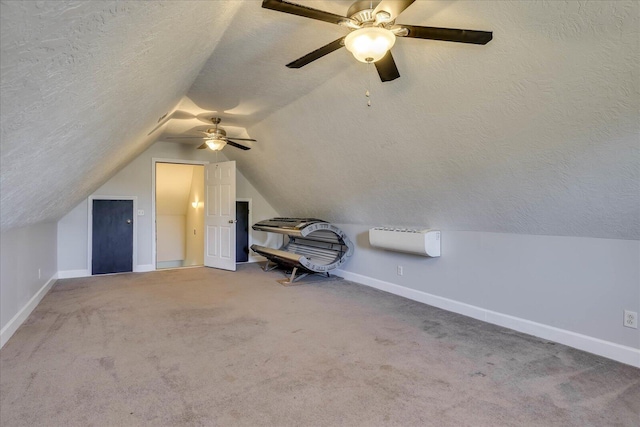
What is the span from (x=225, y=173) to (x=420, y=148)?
13.4 ft

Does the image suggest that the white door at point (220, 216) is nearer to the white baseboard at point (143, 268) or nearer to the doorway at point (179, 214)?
A: the white baseboard at point (143, 268)

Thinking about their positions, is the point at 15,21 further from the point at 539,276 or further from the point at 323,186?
the point at 323,186

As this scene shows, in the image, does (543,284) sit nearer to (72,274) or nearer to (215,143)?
(215,143)

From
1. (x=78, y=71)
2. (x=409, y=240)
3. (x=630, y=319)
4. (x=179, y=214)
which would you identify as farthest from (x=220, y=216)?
(x=630, y=319)

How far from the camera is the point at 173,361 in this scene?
2.64 meters

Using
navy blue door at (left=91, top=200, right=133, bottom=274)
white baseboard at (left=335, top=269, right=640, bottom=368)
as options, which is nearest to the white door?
navy blue door at (left=91, top=200, right=133, bottom=274)

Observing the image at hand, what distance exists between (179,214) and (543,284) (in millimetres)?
8009

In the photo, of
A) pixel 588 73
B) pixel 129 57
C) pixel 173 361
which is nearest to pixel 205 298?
pixel 173 361

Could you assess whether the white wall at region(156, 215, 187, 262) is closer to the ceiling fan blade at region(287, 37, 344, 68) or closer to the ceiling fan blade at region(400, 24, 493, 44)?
the ceiling fan blade at region(287, 37, 344, 68)

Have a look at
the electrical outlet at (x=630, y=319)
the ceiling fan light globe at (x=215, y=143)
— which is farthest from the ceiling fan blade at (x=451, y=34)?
the ceiling fan light globe at (x=215, y=143)

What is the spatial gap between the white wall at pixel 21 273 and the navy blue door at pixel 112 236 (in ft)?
3.33

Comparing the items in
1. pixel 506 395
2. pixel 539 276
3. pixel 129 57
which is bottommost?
pixel 506 395

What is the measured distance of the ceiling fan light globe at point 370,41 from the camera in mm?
1836

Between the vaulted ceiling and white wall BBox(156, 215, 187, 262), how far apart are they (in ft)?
17.4
